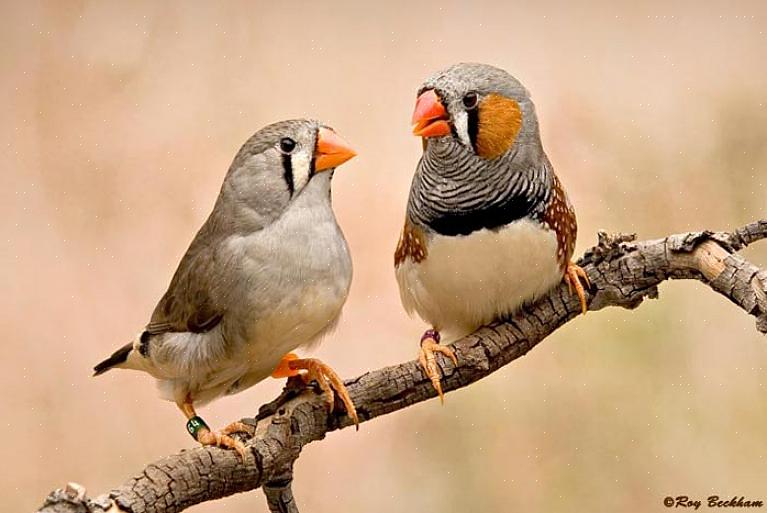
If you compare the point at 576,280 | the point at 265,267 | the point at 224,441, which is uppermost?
the point at 265,267

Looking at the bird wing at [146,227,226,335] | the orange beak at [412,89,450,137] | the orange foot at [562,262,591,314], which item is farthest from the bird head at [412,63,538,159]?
the bird wing at [146,227,226,335]

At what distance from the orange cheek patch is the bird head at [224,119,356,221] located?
0.74 feet

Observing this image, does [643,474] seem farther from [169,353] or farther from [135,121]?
[135,121]

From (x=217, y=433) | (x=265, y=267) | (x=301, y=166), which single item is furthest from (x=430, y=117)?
(x=217, y=433)

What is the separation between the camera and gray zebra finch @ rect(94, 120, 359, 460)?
1479mm

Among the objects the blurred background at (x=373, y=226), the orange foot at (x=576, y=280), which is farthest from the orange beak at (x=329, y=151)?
the blurred background at (x=373, y=226)

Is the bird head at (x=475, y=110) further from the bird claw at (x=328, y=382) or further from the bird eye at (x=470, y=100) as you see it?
the bird claw at (x=328, y=382)

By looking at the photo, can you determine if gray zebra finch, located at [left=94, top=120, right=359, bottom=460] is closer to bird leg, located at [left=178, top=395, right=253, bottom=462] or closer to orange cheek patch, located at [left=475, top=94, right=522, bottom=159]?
bird leg, located at [left=178, top=395, right=253, bottom=462]

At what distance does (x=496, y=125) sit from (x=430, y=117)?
A: 4.5 inches

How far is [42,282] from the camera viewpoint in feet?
7.46

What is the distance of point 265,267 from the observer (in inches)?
58.5

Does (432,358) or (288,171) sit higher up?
(288,171)

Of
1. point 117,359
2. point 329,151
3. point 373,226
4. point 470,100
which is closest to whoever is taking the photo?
point 329,151

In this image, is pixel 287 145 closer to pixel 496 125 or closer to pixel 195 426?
pixel 496 125
